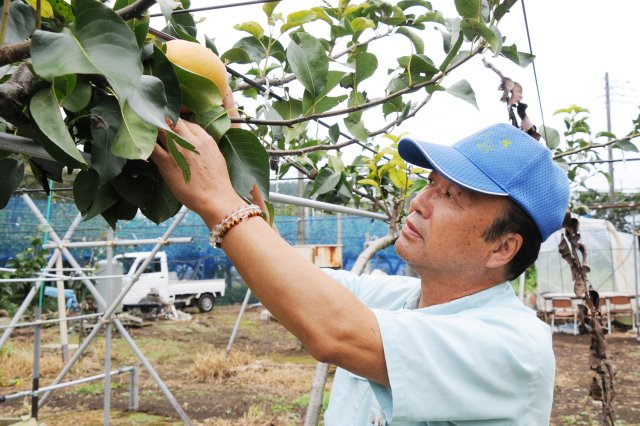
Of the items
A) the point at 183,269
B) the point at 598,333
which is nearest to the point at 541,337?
the point at 598,333

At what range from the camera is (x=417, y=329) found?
3.06 ft

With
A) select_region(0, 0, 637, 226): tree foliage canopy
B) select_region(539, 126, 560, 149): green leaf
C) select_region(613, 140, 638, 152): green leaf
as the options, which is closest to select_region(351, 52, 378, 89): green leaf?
select_region(0, 0, 637, 226): tree foliage canopy

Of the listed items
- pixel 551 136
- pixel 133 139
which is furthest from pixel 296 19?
pixel 551 136

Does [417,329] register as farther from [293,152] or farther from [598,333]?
[598,333]

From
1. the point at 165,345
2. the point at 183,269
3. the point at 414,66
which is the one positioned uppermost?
the point at 414,66

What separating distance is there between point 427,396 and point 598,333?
186cm

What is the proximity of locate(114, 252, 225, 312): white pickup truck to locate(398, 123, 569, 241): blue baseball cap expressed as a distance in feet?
36.2

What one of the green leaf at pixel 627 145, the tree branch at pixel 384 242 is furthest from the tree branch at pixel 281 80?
the green leaf at pixel 627 145

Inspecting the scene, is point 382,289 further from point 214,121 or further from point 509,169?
point 214,121

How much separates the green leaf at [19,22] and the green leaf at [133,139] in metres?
0.12

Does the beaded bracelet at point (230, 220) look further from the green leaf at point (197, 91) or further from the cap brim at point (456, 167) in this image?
the cap brim at point (456, 167)

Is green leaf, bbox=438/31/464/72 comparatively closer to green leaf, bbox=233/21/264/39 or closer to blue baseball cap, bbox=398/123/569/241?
blue baseball cap, bbox=398/123/569/241

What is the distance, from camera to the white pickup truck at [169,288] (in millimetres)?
11742

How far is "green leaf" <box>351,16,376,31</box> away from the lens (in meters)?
1.29
